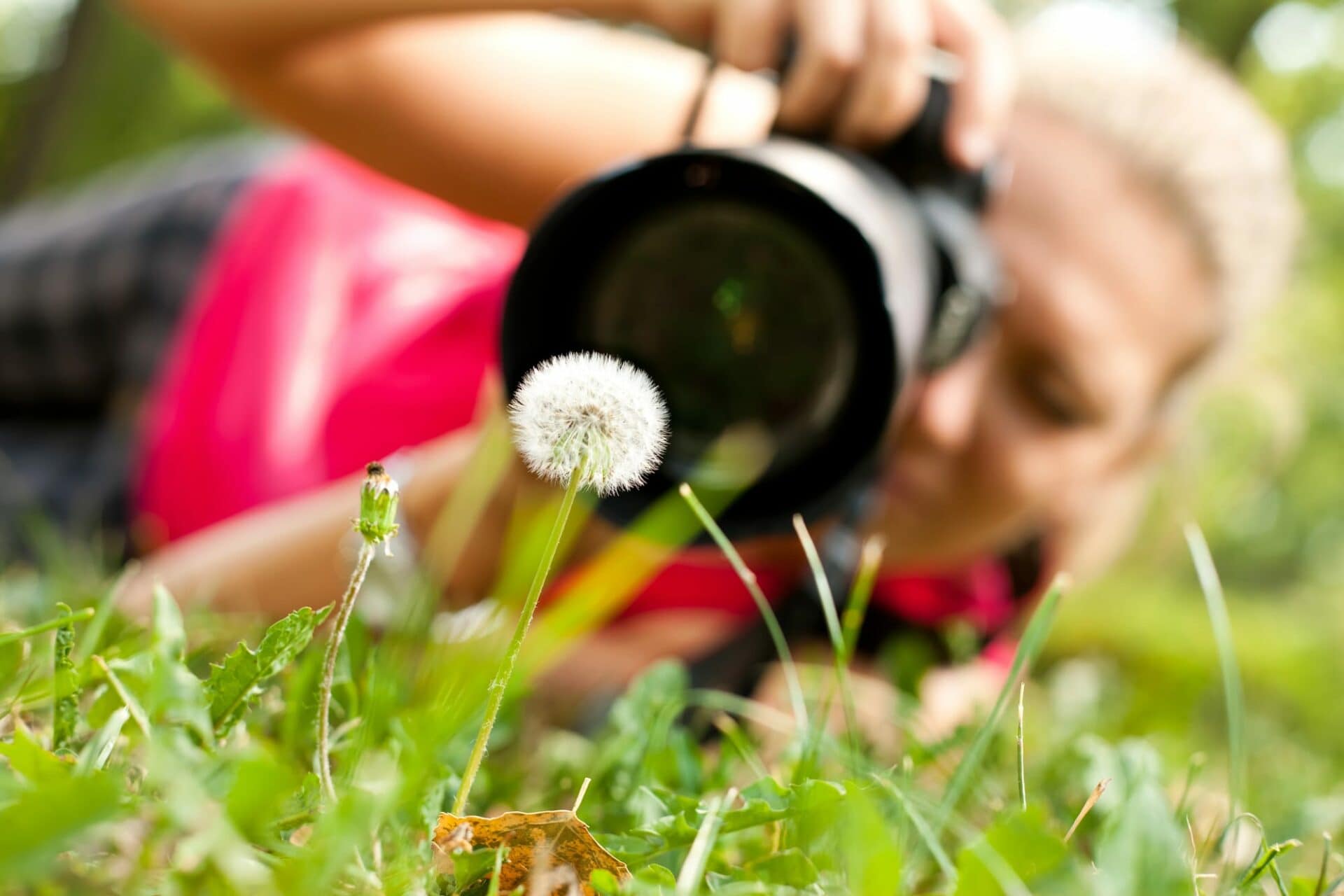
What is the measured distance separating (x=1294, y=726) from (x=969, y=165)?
3787 mm

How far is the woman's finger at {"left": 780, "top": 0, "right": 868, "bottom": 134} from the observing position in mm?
760

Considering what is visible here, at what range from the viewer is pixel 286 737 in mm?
361

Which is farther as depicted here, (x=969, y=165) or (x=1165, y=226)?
(x=1165, y=226)

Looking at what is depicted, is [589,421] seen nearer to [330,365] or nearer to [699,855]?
[699,855]

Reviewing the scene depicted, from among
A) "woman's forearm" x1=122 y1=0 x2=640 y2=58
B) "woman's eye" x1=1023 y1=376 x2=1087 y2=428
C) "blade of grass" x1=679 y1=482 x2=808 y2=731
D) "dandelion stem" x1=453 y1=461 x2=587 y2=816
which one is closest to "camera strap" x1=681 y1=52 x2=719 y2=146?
"woman's forearm" x1=122 y1=0 x2=640 y2=58

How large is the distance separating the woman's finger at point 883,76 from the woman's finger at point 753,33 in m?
0.06

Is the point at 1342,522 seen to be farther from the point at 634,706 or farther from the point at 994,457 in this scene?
the point at 634,706

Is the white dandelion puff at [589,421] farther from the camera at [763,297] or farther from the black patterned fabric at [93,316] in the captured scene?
the black patterned fabric at [93,316]

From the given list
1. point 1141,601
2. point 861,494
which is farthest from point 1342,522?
point 861,494

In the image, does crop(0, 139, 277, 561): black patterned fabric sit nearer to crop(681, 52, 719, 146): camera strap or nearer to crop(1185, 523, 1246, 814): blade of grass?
crop(681, 52, 719, 146): camera strap

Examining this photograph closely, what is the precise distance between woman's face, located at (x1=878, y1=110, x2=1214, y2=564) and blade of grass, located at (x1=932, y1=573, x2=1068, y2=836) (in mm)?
724

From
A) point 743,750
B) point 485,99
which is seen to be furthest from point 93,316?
point 743,750

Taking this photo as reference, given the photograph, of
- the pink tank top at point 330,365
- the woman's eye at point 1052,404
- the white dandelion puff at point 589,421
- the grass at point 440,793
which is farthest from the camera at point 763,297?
the pink tank top at point 330,365

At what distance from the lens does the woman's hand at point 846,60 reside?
2.51 ft
